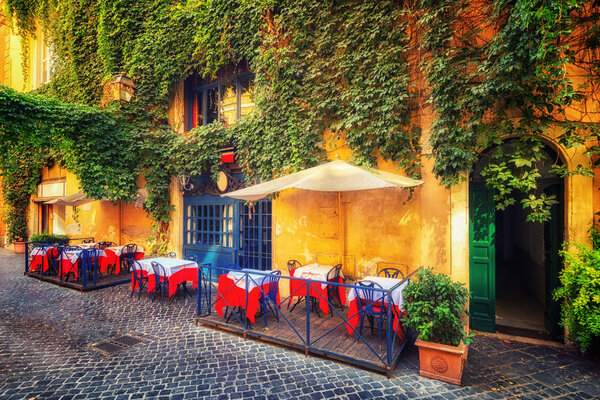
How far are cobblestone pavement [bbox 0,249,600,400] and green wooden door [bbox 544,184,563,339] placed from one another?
53cm

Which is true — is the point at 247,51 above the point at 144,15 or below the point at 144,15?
below

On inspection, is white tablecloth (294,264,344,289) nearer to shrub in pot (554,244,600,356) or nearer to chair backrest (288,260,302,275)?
chair backrest (288,260,302,275)

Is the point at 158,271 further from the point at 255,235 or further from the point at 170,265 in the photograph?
the point at 255,235

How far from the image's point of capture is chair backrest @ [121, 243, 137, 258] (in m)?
9.35

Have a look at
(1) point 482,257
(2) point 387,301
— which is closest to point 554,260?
(1) point 482,257

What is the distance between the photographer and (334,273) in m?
5.95

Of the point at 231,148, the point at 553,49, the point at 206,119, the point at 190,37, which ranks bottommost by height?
the point at 231,148

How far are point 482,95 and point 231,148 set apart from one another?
19.6 ft

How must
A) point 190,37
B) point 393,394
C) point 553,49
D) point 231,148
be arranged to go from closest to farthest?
point 393,394 < point 553,49 < point 231,148 < point 190,37

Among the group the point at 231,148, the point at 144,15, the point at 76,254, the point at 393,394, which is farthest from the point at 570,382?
the point at 144,15

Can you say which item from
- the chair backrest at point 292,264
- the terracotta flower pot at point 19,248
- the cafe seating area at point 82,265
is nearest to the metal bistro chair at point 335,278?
the chair backrest at point 292,264

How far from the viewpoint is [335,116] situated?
21.2ft

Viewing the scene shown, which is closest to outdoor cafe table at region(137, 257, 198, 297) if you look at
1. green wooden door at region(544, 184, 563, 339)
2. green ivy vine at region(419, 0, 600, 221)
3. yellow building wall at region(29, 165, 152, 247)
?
yellow building wall at region(29, 165, 152, 247)

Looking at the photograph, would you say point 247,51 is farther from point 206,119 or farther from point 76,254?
point 76,254
